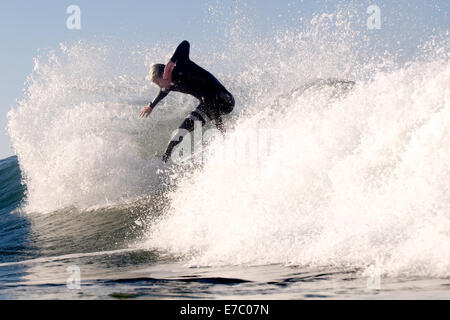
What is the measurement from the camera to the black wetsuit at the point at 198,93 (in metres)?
7.92

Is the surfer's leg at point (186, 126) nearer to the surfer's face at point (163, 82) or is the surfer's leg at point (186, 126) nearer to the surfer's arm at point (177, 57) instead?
the surfer's face at point (163, 82)

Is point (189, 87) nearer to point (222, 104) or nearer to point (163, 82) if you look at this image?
point (163, 82)

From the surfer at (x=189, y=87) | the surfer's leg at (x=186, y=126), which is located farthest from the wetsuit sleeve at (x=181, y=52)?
the surfer's leg at (x=186, y=126)

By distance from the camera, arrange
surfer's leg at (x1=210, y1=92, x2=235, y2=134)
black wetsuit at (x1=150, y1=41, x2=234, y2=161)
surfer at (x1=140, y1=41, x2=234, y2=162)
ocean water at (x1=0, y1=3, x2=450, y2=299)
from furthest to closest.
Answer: surfer's leg at (x1=210, y1=92, x2=235, y2=134) → black wetsuit at (x1=150, y1=41, x2=234, y2=161) → surfer at (x1=140, y1=41, x2=234, y2=162) → ocean water at (x1=0, y1=3, x2=450, y2=299)

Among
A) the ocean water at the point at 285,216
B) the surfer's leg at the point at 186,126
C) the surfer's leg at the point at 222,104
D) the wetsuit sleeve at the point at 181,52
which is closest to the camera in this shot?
the ocean water at the point at 285,216

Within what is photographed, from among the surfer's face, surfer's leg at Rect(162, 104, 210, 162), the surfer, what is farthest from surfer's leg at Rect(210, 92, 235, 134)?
the surfer's face

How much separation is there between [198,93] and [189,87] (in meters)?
0.16

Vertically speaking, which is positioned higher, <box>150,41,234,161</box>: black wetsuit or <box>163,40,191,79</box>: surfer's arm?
<box>163,40,191,79</box>: surfer's arm

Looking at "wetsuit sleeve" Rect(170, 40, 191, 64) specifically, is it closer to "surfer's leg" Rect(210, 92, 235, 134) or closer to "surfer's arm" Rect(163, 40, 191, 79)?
"surfer's arm" Rect(163, 40, 191, 79)

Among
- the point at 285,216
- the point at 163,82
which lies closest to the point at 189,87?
the point at 163,82

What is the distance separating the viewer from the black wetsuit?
7922 millimetres

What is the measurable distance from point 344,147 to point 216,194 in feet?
6.04

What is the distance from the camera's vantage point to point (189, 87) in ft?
26.5
